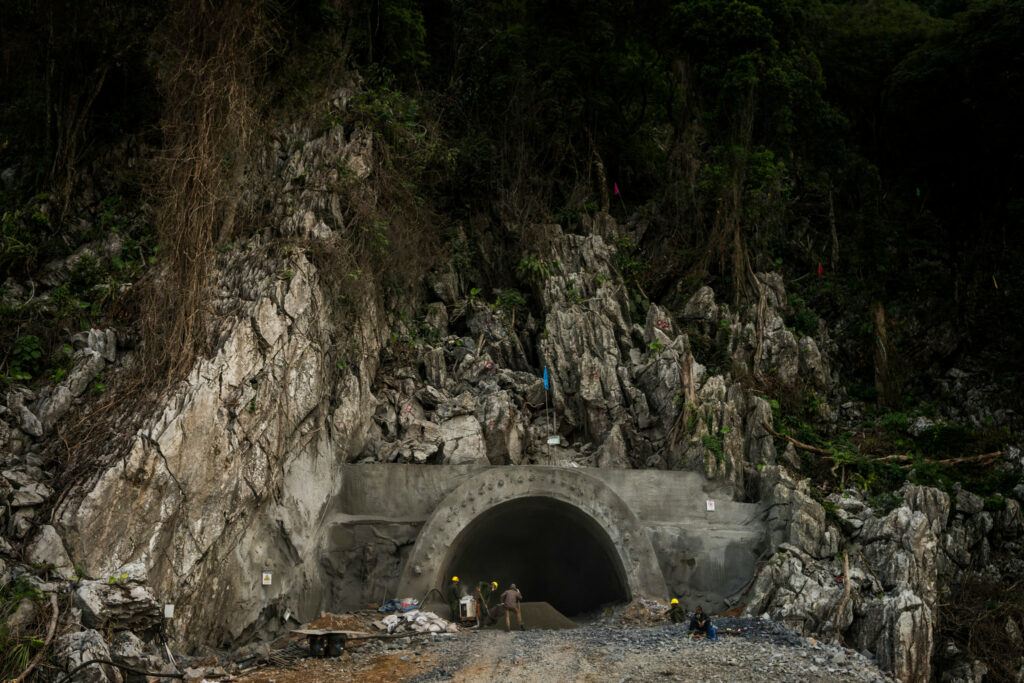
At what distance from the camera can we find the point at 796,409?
2147cm

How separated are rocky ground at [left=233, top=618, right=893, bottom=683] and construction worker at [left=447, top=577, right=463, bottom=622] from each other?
2.13 metres

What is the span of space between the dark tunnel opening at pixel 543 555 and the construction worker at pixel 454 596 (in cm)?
22

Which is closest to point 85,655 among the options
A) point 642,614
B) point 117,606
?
point 117,606

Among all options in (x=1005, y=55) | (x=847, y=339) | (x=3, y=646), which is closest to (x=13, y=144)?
(x=3, y=646)

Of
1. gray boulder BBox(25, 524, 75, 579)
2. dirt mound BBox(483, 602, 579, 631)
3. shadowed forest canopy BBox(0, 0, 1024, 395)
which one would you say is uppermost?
shadowed forest canopy BBox(0, 0, 1024, 395)

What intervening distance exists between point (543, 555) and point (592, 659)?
29.0 feet

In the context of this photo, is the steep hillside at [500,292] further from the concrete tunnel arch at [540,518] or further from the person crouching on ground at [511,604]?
the person crouching on ground at [511,604]

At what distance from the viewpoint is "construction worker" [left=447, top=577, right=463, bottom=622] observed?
16.7m

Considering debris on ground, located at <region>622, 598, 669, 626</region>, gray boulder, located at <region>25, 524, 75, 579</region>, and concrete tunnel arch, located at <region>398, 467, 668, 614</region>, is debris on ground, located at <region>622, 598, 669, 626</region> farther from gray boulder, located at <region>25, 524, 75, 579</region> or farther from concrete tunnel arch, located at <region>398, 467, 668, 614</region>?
gray boulder, located at <region>25, 524, 75, 579</region>

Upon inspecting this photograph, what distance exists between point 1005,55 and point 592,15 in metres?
12.0

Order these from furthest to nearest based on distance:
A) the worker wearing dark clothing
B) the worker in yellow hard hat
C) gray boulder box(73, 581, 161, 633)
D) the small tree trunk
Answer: the small tree trunk → the worker in yellow hard hat → the worker wearing dark clothing → gray boulder box(73, 581, 161, 633)

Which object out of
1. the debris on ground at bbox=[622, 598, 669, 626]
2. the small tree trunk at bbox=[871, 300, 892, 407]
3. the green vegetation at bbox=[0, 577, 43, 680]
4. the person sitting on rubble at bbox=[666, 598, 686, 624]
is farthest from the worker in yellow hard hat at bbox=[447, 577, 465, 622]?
the small tree trunk at bbox=[871, 300, 892, 407]

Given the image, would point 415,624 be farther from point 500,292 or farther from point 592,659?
point 500,292

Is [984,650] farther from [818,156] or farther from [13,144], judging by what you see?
[13,144]
